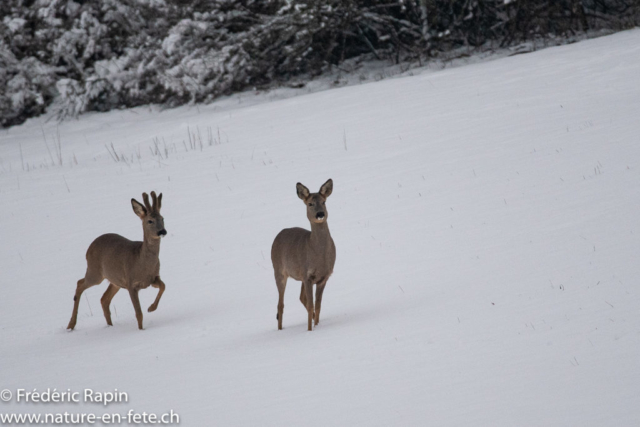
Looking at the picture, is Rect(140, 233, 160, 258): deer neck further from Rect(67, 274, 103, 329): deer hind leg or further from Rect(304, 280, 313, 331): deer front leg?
Rect(304, 280, 313, 331): deer front leg

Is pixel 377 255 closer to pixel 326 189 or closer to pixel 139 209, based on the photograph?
pixel 326 189

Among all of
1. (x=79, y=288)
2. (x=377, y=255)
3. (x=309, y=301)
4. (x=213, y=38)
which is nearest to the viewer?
(x=309, y=301)

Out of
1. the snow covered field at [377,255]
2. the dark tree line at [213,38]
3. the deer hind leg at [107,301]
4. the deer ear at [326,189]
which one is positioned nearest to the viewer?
the snow covered field at [377,255]

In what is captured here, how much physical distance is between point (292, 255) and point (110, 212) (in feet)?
24.2

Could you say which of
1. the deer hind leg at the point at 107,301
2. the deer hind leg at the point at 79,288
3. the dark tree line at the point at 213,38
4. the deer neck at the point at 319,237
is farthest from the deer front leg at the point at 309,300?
the dark tree line at the point at 213,38

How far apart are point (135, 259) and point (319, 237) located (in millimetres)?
2370

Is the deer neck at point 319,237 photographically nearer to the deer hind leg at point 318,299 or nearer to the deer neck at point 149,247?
the deer hind leg at point 318,299

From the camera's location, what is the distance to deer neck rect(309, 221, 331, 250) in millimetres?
6914

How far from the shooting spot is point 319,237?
6.94 metres

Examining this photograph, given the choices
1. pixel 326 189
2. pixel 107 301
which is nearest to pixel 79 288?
pixel 107 301

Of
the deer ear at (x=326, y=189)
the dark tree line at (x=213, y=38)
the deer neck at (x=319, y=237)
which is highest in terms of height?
the deer ear at (x=326, y=189)

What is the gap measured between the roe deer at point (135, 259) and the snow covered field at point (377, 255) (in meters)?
0.45

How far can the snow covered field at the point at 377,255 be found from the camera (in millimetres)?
4902

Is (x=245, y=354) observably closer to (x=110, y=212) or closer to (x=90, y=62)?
(x=110, y=212)
